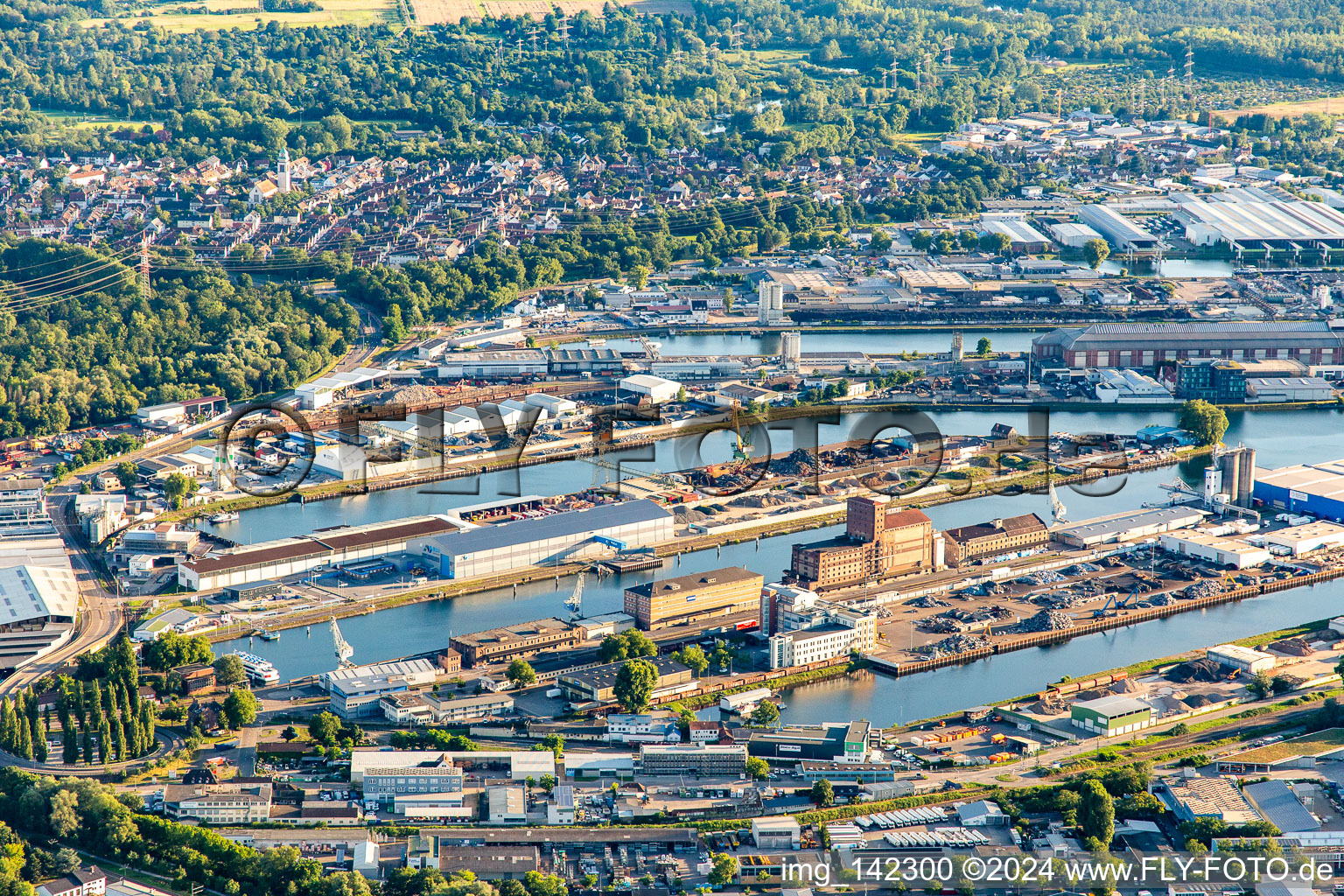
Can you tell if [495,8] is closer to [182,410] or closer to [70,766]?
[182,410]

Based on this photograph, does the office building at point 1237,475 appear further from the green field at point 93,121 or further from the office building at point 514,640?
the green field at point 93,121

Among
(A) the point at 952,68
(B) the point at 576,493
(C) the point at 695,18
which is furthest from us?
(C) the point at 695,18

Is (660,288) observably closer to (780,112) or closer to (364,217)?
(364,217)

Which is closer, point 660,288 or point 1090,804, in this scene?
point 1090,804

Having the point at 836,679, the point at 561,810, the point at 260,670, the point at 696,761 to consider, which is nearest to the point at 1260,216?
the point at 836,679

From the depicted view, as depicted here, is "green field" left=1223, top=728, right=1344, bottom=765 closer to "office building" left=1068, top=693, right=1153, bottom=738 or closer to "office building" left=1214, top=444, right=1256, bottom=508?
"office building" left=1068, top=693, right=1153, bottom=738

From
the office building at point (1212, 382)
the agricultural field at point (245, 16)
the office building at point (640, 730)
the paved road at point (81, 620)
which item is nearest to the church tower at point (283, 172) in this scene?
the agricultural field at point (245, 16)

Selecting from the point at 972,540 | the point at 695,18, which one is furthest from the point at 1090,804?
the point at 695,18
